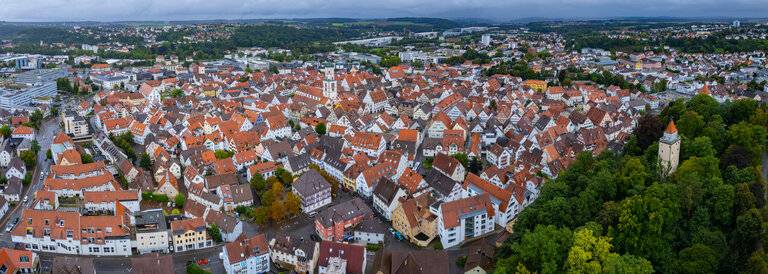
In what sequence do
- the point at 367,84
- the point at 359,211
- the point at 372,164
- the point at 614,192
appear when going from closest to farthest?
the point at 614,192, the point at 359,211, the point at 372,164, the point at 367,84

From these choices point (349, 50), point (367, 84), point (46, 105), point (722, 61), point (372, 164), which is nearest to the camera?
point (372, 164)

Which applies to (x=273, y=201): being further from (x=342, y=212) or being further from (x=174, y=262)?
(x=174, y=262)

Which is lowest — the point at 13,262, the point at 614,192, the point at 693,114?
the point at 13,262

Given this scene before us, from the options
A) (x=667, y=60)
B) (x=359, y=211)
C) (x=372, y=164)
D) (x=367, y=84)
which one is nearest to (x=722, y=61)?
(x=667, y=60)

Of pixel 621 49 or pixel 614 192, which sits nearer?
pixel 614 192

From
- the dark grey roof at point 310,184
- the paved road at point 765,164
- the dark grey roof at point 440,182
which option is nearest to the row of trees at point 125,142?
the dark grey roof at point 310,184

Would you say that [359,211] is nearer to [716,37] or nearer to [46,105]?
[46,105]

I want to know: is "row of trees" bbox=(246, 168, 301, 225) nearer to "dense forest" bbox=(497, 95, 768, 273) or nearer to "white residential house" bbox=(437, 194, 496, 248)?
"white residential house" bbox=(437, 194, 496, 248)

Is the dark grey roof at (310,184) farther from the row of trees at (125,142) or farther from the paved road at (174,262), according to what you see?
the row of trees at (125,142)
